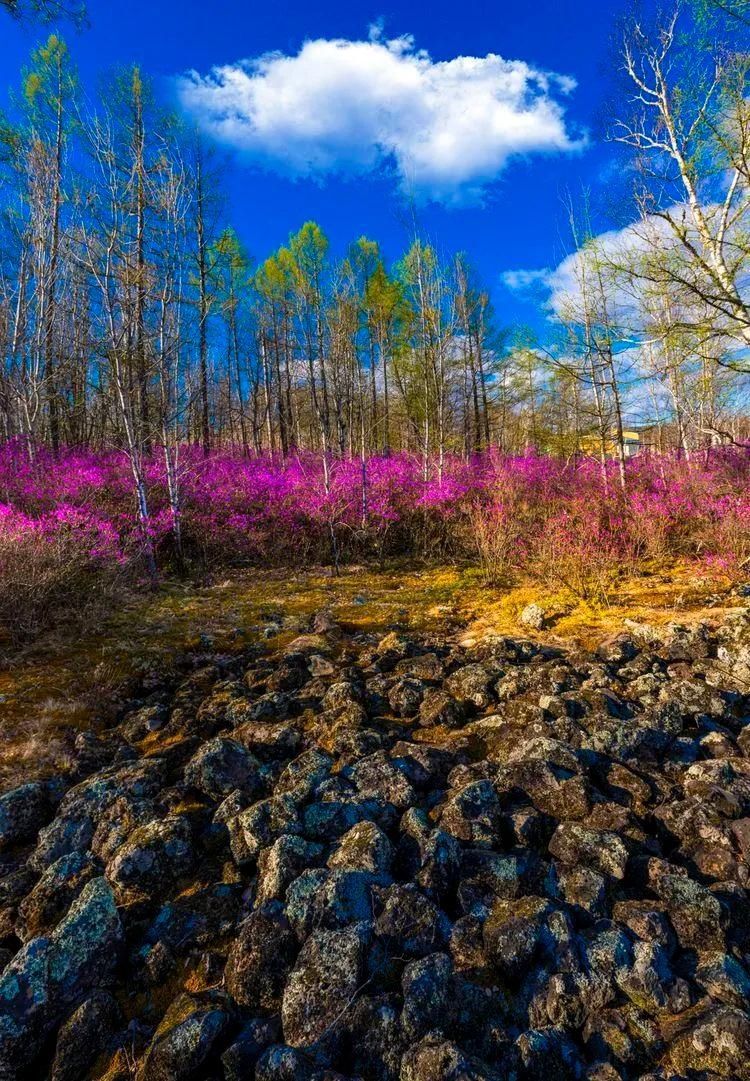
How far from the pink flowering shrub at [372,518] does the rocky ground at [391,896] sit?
330 centimetres

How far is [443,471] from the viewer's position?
1155 centimetres

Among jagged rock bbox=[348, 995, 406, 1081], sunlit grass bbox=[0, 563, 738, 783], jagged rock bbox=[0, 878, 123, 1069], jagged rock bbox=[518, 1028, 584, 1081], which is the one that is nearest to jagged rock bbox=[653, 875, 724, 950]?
jagged rock bbox=[518, 1028, 584, 1081]

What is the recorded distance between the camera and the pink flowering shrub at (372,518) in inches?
247

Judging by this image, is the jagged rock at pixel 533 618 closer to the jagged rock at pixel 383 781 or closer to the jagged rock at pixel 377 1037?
the jagged rock at pixel 383 781

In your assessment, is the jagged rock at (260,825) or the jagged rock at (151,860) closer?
the jagged rock at (151,860)

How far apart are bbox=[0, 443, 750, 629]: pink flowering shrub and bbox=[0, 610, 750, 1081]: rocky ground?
3.30 meters

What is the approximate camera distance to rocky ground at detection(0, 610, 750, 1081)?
1448mm

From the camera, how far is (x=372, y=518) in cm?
942

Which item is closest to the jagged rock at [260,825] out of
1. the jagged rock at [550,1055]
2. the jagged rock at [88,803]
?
the jagged rock at [88,803]

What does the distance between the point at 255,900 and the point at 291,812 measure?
406mm

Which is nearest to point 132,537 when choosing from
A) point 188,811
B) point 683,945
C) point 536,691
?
point 188,811

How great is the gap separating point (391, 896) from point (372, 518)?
779 centimetres

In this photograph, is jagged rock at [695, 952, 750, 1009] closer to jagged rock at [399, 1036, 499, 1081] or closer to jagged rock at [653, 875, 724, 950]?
jagged rock at [653, 875, 724, 950]

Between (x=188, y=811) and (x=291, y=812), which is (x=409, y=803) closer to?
(x=291, y=812)
